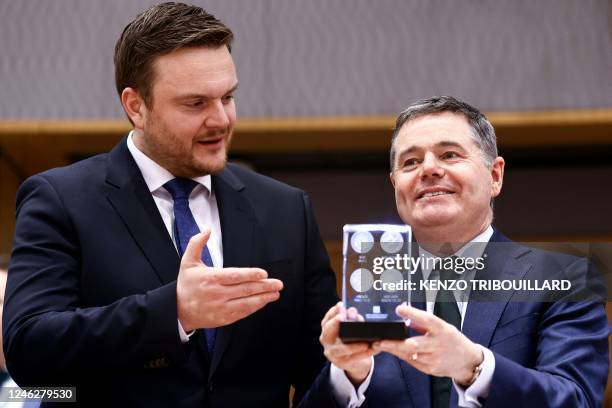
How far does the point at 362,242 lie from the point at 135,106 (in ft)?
1.91

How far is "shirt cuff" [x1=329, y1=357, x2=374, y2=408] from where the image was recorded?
136 centimetres

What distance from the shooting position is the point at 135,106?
1.63m

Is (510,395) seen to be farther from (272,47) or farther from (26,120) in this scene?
(26,120)

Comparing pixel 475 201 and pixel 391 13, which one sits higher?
pixel 391 13

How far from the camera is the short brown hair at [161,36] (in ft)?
5.07

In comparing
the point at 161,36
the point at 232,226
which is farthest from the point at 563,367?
the point at 161,36

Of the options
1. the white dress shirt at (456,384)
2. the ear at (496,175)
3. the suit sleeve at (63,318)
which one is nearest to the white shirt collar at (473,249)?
the white dress shirt at (456,384)

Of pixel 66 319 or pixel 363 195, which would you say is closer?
pixel 66 319

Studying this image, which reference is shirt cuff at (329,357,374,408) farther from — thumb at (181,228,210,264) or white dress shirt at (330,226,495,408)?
thumb at (181,228,210,264)

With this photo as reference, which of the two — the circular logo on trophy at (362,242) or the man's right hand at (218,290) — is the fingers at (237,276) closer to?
the man's right hand at (218,290)

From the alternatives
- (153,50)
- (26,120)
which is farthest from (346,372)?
(26,120)

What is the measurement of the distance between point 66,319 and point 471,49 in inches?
88.9

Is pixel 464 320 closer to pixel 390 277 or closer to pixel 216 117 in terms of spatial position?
pixel 390 277

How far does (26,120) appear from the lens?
10.9 ft
